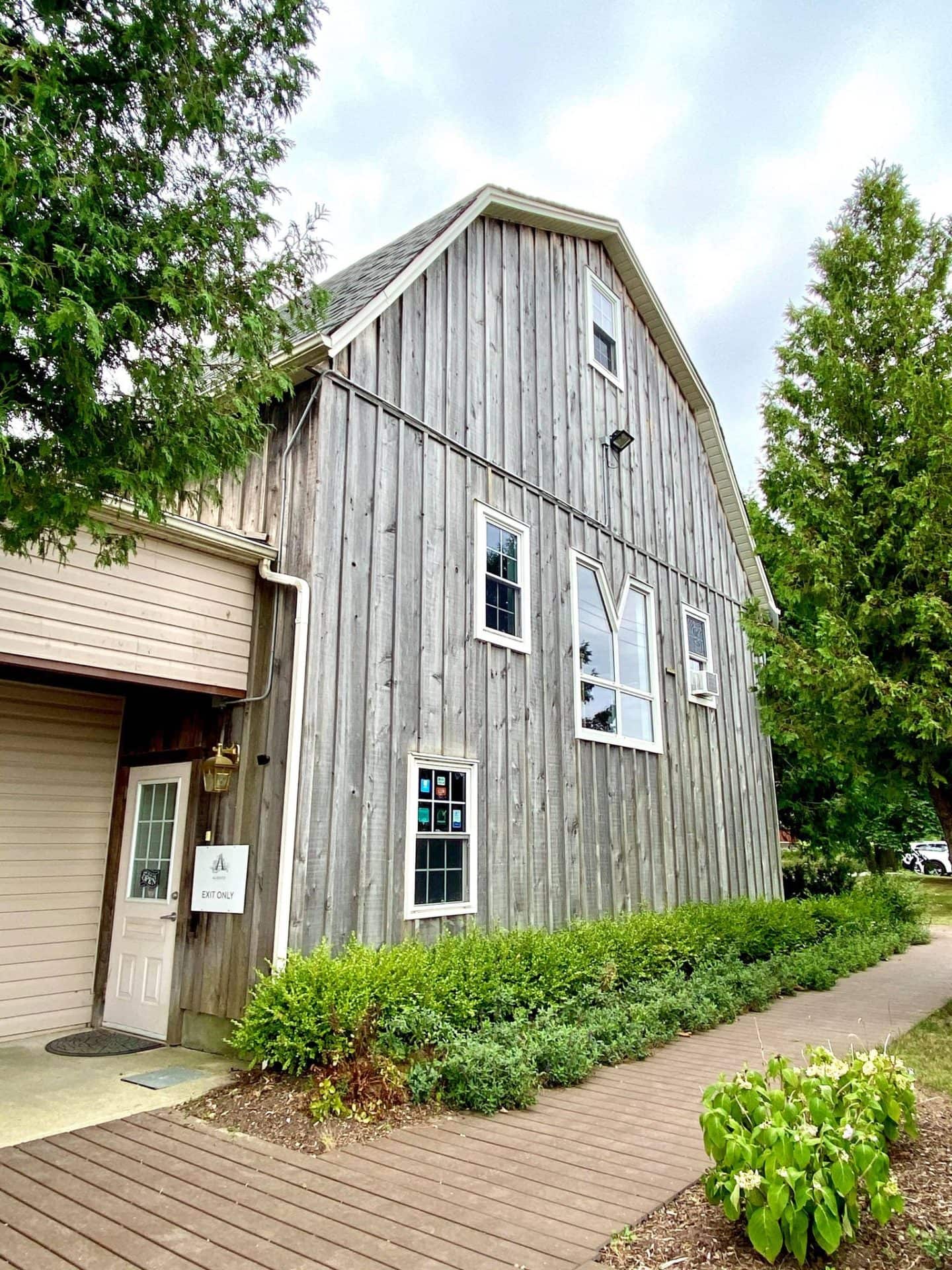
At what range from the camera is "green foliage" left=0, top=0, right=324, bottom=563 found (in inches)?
117

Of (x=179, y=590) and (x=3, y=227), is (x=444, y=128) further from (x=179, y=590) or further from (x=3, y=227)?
(x=3, y=227)

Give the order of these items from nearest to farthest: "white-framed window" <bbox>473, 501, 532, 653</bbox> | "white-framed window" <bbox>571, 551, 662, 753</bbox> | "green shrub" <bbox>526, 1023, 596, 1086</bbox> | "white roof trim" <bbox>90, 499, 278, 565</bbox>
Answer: "green shrub" <bbox>526, 1023, 596, 1086</bbox> → "white roof trim" <bbox>90, 499, 278, 565</bbox> → "white-framed window" <bbox>473, 501, 532, 653</bbox> → "white-framed window" <bbox>571, 551, 662, 753</bbox>

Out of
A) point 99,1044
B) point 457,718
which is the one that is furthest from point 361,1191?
point 457,718

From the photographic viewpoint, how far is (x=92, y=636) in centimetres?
548

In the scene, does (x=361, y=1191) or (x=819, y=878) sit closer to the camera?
(x=361, y=1191)

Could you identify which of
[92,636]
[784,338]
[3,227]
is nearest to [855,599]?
[784,338]

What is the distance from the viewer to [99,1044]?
6379 millimetres

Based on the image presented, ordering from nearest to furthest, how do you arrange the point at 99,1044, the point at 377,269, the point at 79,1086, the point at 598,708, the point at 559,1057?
the point at 79,1086, the point at 559,1057, the point at 99,1044, the point at 377,269, the point at 598,708

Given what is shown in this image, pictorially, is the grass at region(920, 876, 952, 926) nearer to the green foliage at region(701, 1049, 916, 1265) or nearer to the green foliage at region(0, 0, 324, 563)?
the green foliage at region(701, 1049, 916, 1265)

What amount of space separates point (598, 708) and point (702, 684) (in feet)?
9.03

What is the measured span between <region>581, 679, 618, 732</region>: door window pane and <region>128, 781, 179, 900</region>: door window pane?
14.5 feet

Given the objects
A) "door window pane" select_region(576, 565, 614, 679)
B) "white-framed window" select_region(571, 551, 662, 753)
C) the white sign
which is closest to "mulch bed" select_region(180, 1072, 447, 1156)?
the white sign

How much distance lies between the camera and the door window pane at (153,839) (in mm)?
6867

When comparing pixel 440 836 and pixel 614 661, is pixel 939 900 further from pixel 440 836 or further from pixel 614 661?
pixel 440 836
